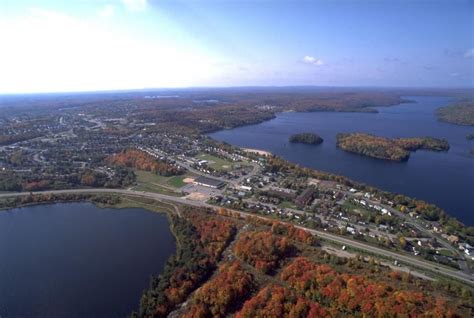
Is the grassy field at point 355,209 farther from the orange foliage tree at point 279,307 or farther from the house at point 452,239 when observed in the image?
the orange foliage tree at point 279,307

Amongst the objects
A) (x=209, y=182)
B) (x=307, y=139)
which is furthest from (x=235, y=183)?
(x=307, y=139)

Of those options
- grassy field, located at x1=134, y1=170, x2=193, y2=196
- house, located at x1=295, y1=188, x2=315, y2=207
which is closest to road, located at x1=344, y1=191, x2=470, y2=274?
house, located at x1=295, y1=188, x2=315, y2=207

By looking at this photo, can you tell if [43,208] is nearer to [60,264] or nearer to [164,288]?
[60,264]

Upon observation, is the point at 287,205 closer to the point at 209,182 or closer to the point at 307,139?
the point at 209,182

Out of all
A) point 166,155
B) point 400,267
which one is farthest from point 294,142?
point 400,267

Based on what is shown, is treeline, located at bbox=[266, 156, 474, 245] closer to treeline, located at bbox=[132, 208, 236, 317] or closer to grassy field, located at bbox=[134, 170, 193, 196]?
grassy field, located at bbox=[134, 170, 193, 196]

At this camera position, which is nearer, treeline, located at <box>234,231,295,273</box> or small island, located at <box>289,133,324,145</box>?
treeline, located at <box>234,231,295,273</box>
